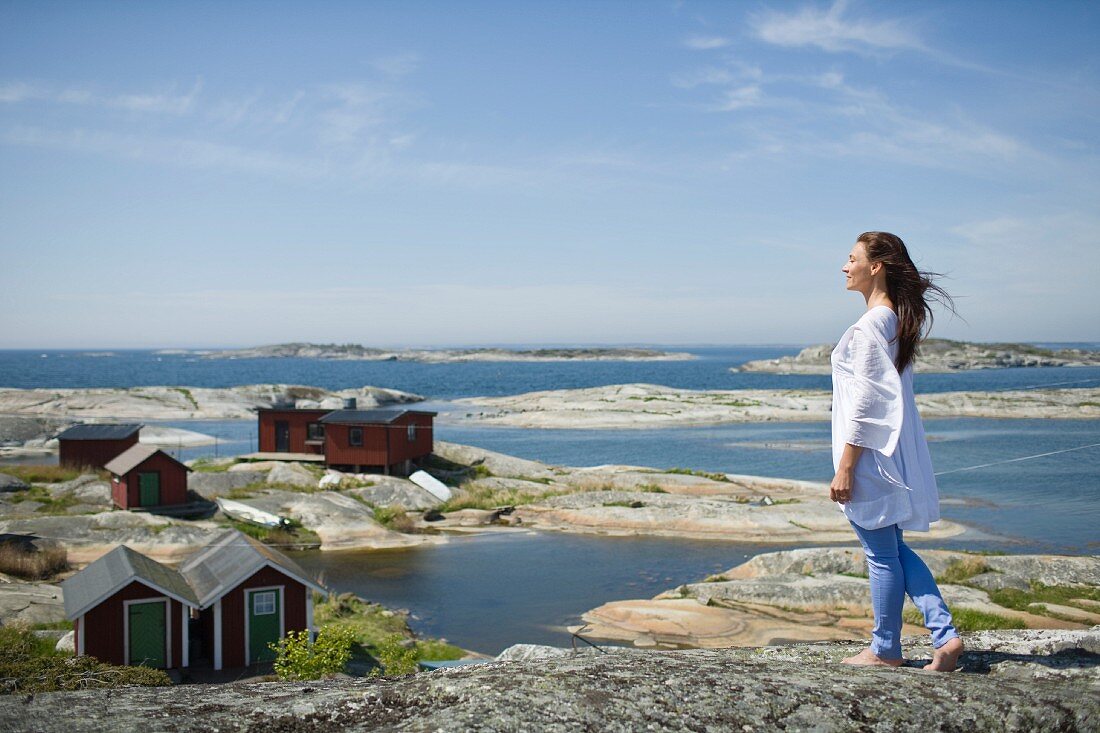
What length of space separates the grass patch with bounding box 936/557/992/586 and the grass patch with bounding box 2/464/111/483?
126ft

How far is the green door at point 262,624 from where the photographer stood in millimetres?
20031

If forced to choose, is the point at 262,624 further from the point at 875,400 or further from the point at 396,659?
the point at 875,400

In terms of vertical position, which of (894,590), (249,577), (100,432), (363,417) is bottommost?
(249,577)

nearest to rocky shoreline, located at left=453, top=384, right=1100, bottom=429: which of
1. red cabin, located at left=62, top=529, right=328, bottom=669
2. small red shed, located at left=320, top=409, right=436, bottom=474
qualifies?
small red shed, located at left=320, top=409, right=436, bottom=474

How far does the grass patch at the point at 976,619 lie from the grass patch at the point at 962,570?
3.92 metres

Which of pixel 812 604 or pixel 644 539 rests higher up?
pixel 812 604

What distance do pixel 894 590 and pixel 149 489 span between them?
37.6 m

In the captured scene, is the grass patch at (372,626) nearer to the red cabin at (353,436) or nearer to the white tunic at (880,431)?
the white tunic at (880,431)

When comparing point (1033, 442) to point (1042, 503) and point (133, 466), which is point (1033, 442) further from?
point (133, 466)

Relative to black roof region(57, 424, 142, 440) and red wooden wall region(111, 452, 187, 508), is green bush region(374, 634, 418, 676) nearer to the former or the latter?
red wooden wall region(111, 452, 187, 508)

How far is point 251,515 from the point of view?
3606 centimetres

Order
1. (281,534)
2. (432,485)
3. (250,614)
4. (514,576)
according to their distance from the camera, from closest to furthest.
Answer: (250,614) < (514,576) < (281,534) < (432,485)

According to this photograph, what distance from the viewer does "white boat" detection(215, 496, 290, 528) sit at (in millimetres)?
35594

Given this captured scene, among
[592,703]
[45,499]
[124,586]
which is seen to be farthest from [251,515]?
[592,703]
